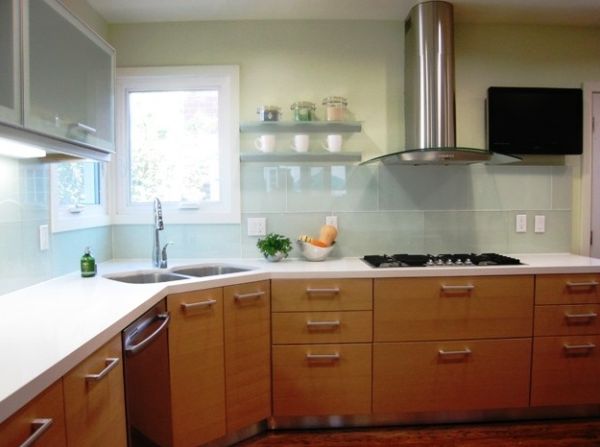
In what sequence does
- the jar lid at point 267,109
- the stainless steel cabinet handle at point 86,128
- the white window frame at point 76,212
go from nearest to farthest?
the stainless steel cabinet handle at point 86,128 < the white window frame at point 76,212 < the jar lid at point 267,109

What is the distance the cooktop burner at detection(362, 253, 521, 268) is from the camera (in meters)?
2.16

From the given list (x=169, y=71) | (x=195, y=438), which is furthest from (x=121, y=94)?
(x=195, y=438)

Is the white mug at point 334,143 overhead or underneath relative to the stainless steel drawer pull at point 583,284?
overhead

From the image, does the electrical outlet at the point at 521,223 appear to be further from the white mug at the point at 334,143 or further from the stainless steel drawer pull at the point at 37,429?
the stainless steel drawer pull at the point at 37,429

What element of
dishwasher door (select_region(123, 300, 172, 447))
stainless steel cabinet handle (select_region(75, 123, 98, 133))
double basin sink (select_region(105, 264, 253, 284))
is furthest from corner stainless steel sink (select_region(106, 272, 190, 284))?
stainless steel cabinet handle (select_region(75, 123, 98, 133))

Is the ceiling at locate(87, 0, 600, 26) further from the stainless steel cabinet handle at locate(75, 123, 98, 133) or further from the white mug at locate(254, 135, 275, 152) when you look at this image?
the stainless steel cabinet handle at locate(75, 123, 98, 133)

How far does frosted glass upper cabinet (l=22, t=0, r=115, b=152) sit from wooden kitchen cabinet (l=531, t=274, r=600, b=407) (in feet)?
7.49

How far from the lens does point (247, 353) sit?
198 centimetres

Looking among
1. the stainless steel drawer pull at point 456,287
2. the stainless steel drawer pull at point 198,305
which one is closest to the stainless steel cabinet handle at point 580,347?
the stainless steel drawer pull at point 456,287

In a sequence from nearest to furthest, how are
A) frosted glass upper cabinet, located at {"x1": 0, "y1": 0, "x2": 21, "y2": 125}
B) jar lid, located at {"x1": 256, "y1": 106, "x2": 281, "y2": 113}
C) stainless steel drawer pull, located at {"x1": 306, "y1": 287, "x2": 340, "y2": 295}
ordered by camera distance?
frosted glass upper cabinet, located at {"x1": 0, "y1": 0, "x2": 21, "y2": 125}
stainless steel drawer pull, located at {"x1": 306, "y1": 287, "x2": 340, "y2": 295}
jar lid, located at {"x1": 256, "y1": 106, "x2": 281, "y2": 113}

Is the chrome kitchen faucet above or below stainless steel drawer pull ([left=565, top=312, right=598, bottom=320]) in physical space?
above

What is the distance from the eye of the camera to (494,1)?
2.29m

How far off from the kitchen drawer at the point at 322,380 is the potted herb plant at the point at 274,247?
1.74 feet

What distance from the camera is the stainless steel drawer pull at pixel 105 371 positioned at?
1038mm
